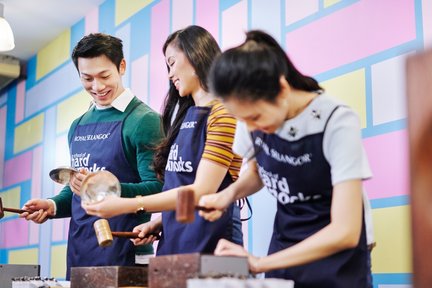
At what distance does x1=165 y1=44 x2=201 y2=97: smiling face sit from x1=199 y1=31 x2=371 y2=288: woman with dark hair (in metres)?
0.43

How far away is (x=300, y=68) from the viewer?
93.2 inches

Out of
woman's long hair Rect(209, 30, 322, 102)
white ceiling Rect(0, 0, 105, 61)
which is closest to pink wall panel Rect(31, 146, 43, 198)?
white ceiling Rect(0, 0, 105, 61)

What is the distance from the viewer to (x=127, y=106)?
235 cm

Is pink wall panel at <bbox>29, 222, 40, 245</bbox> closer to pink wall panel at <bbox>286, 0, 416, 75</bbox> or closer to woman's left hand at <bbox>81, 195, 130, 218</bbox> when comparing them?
pink wall panel at <bbox>286, 0, 416, 75</bbox>

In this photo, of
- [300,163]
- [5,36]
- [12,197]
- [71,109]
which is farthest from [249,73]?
[12,197]

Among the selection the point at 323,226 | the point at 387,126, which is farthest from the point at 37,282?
the point at 387,126

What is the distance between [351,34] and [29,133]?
339 cm

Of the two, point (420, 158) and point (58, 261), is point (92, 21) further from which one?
point (420, 158)

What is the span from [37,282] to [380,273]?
106 centimetres

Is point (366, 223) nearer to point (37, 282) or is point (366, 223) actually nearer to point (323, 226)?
point (323, 226)

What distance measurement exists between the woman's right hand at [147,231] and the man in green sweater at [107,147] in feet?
0.39

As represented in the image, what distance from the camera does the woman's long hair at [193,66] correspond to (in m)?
1.91

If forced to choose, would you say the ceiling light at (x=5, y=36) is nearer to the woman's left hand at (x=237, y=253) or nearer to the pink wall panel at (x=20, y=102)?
the pink wall panel at (x=20, y=102)

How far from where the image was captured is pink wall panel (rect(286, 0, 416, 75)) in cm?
197
